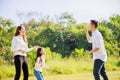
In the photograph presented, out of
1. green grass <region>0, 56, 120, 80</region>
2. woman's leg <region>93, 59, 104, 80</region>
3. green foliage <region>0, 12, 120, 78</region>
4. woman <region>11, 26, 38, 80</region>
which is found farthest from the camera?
green foliage <region>0, 12, 120, 78</region>

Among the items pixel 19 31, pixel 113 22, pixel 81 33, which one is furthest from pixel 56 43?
pixel 19 31

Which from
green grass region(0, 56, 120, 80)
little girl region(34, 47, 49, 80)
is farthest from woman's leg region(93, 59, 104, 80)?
green grass region(0, 56, 120, 80)

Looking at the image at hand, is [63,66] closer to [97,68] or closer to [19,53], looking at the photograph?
[19,53]

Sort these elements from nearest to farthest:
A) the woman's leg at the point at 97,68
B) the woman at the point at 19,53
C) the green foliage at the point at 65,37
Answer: the woman's leg at the point at 97,68, the woman at the point at 19,53, the green foliage at the point at 65,37

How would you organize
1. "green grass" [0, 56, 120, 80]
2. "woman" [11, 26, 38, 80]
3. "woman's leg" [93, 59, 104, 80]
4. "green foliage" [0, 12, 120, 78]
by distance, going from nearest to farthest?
"woman's leg" [93, 59, 104, 80] → "woman" [11, 26, 38, 80] → "green grass" [0, 56, 120, 80] → "green foliage" [0, 12, 120, 78]

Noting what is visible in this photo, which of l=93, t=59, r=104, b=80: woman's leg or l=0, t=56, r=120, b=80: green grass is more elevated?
l=93, t=59, r=104, b=80: woman's leg

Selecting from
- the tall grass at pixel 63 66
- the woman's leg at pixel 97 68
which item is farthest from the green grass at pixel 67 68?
the woman's leg at pixel 97 68

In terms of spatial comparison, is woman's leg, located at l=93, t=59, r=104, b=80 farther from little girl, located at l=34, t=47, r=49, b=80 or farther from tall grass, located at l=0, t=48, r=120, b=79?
tall grass, located at l=0, t=48, r=120, b=79

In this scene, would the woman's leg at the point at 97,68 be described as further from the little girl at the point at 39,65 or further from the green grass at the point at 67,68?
the green grass at the point at 67,68

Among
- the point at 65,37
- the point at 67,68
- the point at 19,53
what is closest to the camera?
the point at 19,53

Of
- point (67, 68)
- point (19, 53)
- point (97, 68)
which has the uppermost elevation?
point (19, 53)

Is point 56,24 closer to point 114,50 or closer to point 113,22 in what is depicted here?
point 113,22

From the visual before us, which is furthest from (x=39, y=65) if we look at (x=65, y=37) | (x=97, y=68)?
(x=65, y=37)

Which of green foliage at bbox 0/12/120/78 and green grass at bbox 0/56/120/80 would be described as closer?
green grass at bbox 0/56/120/80
